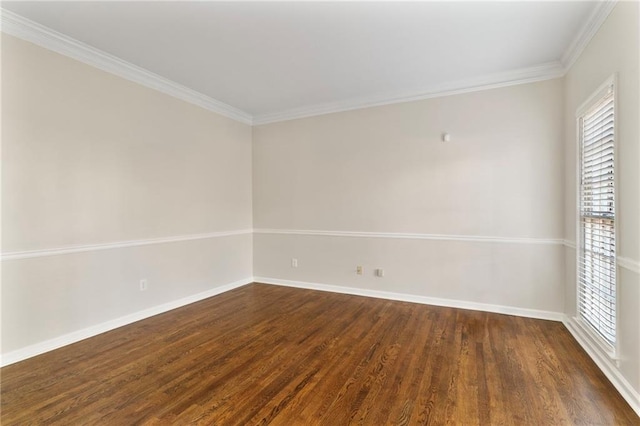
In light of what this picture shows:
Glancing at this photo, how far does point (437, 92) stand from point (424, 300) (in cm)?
269

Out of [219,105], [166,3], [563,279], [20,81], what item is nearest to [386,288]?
[563,279]

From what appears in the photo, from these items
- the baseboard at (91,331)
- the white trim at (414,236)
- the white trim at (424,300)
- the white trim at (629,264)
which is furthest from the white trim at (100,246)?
the white trim at (629,264)

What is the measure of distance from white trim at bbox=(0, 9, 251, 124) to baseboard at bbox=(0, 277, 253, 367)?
103 inches

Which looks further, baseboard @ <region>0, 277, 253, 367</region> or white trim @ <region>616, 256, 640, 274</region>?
baseboard @ <region>0, 277, 253, 367</region>

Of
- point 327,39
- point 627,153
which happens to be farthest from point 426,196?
point 327,39

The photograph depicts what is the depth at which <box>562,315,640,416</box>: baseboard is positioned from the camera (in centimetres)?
188

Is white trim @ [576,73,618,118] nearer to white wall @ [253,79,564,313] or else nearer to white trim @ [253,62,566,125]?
white wall @ [253,79,564,313]

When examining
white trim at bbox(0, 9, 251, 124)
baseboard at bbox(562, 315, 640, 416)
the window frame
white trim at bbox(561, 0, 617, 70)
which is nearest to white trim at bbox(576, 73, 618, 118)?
the window frame

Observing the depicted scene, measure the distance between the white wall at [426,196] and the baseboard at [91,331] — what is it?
137 cm

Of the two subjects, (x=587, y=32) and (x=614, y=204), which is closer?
(x=614, y=204)

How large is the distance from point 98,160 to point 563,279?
511 cm

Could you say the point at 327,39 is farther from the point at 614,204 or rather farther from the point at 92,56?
the point at 614,204

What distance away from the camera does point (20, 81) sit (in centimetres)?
250

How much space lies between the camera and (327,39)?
2729 mm
